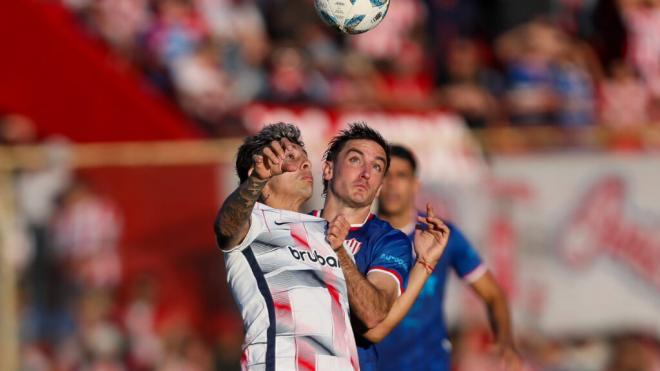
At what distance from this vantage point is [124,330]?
Answer: 544 inches

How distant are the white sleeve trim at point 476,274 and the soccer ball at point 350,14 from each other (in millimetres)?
2066

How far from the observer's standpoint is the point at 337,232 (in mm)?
6621

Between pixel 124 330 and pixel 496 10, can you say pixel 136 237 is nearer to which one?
pixel 124 330

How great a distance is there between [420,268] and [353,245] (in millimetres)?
348

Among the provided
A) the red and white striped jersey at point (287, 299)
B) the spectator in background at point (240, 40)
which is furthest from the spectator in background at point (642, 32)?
the red and white striped jersey at point (287, 299)

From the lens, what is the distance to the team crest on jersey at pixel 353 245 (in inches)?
278

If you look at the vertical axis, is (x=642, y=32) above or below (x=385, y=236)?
above

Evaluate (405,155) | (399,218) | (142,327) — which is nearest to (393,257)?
(399,218)

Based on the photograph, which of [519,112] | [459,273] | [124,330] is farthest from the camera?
[519,112]

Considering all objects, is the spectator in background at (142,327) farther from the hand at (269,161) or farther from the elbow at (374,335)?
the hand at (269,161)

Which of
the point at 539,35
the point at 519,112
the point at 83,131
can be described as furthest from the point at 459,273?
the point at 539,35

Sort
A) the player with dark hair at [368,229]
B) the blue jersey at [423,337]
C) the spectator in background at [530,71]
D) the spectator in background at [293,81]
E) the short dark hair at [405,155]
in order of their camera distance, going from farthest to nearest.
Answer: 1. the spectator in background at [530,71]
2. the spectator in background at [293,81]
3. the short dark hair at [405,155]
4. the blue jersey at [423,337]
5. the player with dark hair at [368,229]

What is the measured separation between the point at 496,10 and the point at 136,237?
6948mm

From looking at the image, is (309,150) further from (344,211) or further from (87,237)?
(344,211)
